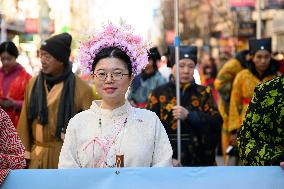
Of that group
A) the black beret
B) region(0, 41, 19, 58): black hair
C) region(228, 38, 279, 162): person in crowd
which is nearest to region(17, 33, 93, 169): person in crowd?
the black beret

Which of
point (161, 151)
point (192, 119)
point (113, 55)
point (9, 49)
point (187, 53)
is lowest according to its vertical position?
point (161, 151)

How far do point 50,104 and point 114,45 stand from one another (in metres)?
2.71

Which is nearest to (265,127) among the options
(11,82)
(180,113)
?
(180,113)

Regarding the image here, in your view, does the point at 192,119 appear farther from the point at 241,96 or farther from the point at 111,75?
the point at 111,75

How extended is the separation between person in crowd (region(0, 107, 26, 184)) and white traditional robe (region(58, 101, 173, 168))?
412mm

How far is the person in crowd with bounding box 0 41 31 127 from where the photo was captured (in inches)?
372

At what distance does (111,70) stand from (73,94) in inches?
109

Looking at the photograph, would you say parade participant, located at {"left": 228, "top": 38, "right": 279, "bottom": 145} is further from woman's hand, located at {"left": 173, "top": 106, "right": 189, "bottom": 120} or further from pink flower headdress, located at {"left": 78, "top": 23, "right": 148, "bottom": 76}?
pink flower headdress, located at {"left": 78, "top": 23, "right": 148, "bottom": 76}

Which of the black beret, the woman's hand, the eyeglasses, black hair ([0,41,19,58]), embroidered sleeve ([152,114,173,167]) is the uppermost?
black hair ([0,41,19,58])

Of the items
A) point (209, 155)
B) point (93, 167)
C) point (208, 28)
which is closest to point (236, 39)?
point (208, 28)

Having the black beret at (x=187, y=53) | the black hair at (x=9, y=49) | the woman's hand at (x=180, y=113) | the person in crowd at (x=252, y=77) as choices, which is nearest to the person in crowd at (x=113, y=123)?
the woman's hand at (x=180, y=113)

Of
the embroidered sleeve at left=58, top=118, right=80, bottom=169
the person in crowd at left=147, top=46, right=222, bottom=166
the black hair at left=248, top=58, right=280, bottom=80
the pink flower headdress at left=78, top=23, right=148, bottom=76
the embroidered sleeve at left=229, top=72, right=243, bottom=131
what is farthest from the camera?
the embroidered sleeve at left=229, top=72, right=243, bottom=131

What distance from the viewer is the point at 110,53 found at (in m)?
5.25

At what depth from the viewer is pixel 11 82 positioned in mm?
9812
